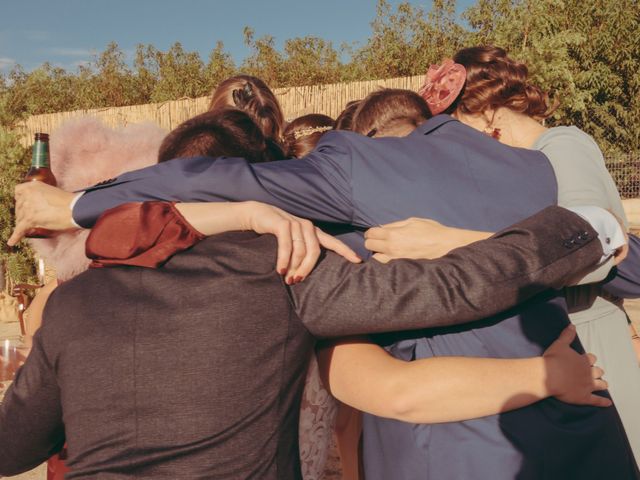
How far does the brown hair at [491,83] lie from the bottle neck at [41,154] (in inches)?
58.1

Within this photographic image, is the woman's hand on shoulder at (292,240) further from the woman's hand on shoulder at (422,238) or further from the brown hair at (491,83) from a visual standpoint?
the brown hair at (491,83)

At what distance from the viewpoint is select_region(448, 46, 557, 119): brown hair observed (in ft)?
7.63

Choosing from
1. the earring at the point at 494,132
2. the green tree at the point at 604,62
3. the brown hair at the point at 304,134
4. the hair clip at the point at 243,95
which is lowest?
the brown hair at the point at 304,134

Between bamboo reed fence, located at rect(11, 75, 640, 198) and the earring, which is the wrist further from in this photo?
bamboo reed fence, located at rect(11, 75, 640, 198)

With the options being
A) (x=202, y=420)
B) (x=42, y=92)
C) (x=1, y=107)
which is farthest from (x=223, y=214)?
(x=42, y=92)

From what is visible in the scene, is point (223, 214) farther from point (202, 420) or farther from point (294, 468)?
point (294, 468)

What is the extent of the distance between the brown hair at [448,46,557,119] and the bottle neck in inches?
58.1

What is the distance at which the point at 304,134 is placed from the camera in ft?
11.3

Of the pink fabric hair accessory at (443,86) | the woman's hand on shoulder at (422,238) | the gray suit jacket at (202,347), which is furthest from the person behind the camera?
the pink fabric hair accessory at (443,86)

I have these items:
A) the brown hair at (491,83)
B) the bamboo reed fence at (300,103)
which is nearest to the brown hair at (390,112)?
the brown hair at (491,83)

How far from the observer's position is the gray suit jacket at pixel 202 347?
1.24 meters

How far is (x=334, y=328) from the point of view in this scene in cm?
134

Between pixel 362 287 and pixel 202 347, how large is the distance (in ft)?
1.19

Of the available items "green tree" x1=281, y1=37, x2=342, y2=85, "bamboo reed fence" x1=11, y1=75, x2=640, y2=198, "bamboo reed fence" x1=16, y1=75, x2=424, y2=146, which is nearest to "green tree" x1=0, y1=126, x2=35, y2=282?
"bamboo reed fence" x1=11, y1=75, x2=640, y2=198
